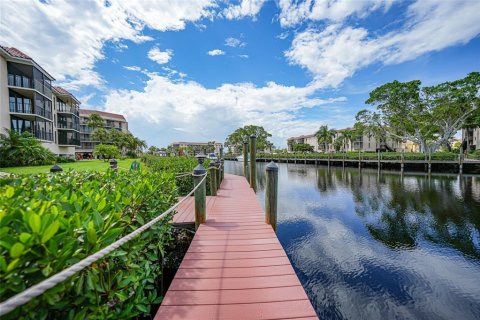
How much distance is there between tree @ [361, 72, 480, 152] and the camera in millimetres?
27359

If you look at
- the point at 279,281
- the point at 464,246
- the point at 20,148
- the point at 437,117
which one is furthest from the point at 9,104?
the point at 437,117

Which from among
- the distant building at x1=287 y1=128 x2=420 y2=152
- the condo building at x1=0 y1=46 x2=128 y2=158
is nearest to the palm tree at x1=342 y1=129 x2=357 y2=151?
the distant building at x1=287 y1=128 x2=420 y2=152

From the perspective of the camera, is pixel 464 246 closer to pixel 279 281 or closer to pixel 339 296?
pixel 339 296

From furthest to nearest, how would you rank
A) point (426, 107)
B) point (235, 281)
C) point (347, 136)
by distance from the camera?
point (347, 136) → point (426, 107) → point (235, 281)

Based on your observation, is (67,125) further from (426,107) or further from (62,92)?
(426,107)

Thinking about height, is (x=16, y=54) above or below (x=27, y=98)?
above

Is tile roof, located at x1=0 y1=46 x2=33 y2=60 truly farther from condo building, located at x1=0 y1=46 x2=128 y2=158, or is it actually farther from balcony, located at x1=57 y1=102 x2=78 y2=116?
balcony, located at x1=57 y1=102 x2=78 y2=116

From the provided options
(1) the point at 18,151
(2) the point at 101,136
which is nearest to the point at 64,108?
(2) the point at 101,136

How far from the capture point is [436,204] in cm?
1173

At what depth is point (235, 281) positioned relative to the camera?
2.79 m

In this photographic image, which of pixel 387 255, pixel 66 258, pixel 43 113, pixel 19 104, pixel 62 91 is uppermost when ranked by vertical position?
pixel 62 91

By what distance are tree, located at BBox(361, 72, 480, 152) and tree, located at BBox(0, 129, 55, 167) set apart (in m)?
41.7

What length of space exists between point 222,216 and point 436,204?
1231cm

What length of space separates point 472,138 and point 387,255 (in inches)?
2377
